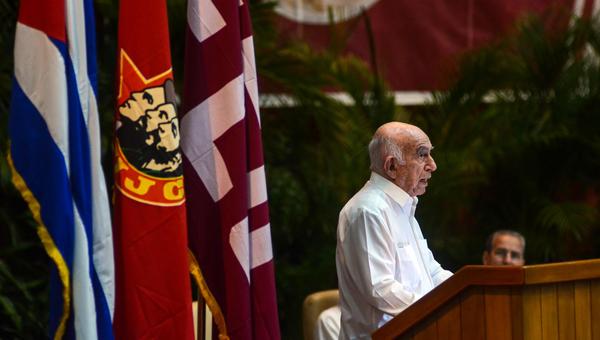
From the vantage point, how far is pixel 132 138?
169 inches

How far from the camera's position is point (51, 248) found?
4031 millimetres

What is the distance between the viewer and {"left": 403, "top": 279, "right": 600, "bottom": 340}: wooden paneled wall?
149 inches

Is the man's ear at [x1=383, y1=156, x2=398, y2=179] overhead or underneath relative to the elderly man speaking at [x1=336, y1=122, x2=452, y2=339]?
overhead

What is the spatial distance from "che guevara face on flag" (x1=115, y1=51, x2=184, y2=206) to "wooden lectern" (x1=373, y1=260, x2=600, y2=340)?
3.19ft

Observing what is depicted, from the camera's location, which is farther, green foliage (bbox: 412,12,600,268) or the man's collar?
green foliage (bbox: 412,12,600,268)

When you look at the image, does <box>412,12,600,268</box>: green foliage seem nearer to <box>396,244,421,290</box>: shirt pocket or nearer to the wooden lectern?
<box>396,244,421,290</box>: shirt pocket

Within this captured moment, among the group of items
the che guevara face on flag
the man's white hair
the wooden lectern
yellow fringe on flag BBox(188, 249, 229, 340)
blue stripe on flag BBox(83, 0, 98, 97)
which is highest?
blue stripe on flag BBox(83, 0, 98, 97)

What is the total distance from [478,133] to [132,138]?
14.0 ft

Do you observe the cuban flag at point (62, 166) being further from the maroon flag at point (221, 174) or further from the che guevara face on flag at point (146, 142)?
the maroon flag at point (221, 174)

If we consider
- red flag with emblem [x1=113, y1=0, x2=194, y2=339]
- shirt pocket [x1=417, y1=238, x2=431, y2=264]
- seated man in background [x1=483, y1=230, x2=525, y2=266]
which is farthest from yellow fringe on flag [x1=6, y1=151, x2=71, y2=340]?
seated man in background [x1=483, y1=230, x2=525, y2=266]

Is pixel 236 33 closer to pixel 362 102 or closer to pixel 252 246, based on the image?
pixel 252 246

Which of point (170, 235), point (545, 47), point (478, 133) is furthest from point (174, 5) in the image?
point (170, 235)

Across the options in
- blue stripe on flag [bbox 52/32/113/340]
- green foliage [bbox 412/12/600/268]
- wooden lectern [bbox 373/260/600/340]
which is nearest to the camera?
wooden lectern [bbox 373/260/600/340]

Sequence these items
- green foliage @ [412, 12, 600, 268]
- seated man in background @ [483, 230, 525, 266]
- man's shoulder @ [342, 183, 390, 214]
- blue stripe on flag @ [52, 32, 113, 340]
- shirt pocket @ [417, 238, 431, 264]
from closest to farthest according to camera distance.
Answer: blue stripe on flag @ [52, 32, 113, 340], man's shoulder @ [342, 183, 390, 214], shirt pocket @ [417, 238, 431, 264], seated man in background @ [483, 230, 525, 266], green foliage @ [412, 12, 600, 268]
